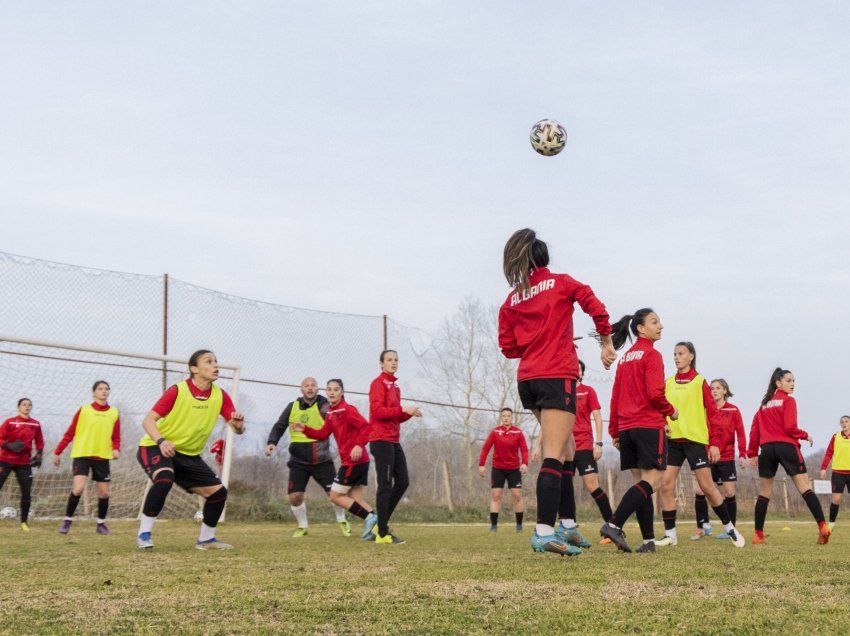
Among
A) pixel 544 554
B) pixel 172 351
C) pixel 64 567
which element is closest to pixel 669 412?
pixel 544 554

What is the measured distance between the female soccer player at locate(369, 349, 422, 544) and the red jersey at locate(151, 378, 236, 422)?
1.90m

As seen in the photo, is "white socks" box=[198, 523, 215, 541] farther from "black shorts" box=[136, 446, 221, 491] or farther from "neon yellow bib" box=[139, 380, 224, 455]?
"neon yellow bib" box=[139, 380, 224, 455]

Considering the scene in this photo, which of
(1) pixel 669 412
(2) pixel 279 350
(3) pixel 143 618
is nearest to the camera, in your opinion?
(3) pixel 143 618

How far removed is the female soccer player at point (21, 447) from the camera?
12414 mm

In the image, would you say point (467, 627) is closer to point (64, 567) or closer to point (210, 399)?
point (64, 567)

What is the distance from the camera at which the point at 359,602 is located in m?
3.61

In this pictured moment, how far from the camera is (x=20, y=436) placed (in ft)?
41.2

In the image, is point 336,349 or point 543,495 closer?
point 543,495

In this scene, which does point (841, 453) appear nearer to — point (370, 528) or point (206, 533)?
point (370, 528)

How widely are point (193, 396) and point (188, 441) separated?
1.31ft

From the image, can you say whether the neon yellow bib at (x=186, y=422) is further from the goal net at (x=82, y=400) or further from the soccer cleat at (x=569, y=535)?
the goal net at (x=82, y=400)

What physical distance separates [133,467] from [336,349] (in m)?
4.70

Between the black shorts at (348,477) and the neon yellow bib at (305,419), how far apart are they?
108cm

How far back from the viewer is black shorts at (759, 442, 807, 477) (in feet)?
30.7
